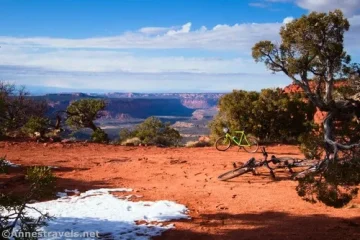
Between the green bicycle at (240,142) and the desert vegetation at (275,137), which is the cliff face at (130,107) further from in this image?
the green bicycle at (240,142)

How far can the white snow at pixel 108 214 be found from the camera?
6.90 m

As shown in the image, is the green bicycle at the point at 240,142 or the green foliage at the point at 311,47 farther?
the green bicycle at the point at 240,142

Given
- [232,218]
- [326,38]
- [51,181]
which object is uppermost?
[326,38]

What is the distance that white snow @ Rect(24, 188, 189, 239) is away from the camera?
6902 millimetres

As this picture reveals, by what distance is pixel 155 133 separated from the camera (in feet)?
78.1

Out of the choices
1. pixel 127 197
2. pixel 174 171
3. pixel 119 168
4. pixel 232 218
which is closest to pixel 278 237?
pixel 232 218

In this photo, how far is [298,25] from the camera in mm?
8508

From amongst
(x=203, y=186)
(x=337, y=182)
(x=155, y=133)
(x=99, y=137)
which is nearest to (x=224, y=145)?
(x=155, y=133)

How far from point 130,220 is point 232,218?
2.16 metres

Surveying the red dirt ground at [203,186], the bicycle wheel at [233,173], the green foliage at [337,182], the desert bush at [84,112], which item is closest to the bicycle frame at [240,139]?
the red dirt ground at [203,186]

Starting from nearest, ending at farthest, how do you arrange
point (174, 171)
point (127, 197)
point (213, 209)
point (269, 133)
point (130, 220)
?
point (130, 220) → point (213, 209) → point (127, 197) → point (174, 171) → point (269, 133)

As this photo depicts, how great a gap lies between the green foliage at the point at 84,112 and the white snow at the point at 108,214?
1487cm

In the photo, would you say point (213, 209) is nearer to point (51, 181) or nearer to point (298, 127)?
point (51, 181)

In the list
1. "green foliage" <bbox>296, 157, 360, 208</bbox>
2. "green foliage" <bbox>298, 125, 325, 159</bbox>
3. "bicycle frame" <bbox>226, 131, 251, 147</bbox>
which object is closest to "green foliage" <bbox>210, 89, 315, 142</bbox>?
"bicycle frame" <bbox>226, 131, 251, 147</bbox>
